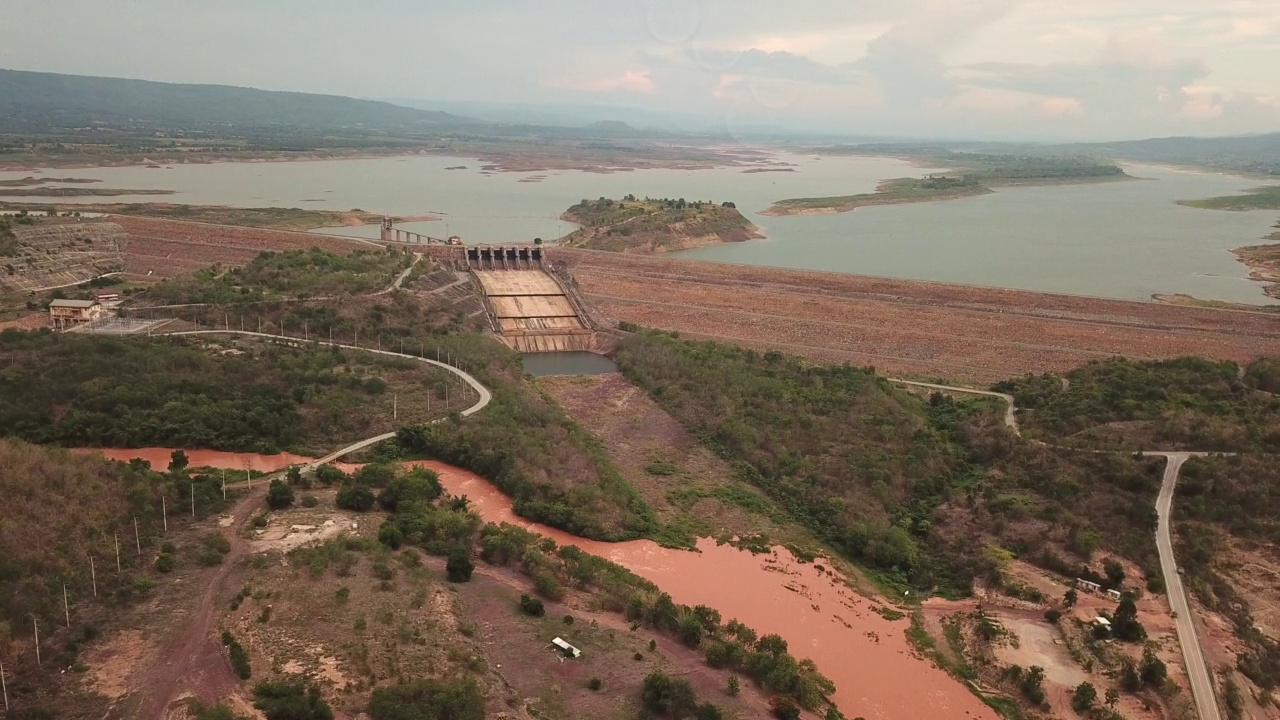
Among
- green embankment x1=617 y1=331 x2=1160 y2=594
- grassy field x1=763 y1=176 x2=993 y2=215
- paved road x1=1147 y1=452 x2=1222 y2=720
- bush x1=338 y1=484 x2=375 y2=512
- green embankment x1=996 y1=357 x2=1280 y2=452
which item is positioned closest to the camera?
paved road x1=1147 y1=452 x2=1222 y2=720

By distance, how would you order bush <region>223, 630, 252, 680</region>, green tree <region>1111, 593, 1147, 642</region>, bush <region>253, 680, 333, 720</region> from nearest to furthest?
bush <region>253, 680, 333, 720</region> → bush <region>223, 630, 252, 680</region> → green tree <region>1111, 593, 1147, 642</region>

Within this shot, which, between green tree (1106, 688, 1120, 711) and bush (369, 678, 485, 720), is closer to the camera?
bush (369, 678, 485, 720)

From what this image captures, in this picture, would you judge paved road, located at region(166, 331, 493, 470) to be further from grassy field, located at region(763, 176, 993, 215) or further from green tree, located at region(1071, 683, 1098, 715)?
grassy field, located at region(763, 176, 993, 215)

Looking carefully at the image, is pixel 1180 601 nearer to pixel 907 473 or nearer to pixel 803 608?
pixel 907 473

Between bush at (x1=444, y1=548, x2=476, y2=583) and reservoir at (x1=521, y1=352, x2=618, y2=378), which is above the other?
reservoir at (x1=521, y1=352, x2=618, y2=378)

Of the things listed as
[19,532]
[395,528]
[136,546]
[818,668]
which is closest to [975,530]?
[818,668]

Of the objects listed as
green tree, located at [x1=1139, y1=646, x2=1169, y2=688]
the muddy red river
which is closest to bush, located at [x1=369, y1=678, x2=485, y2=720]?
the muddy red river

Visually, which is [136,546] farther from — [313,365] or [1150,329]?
[1150,329]
